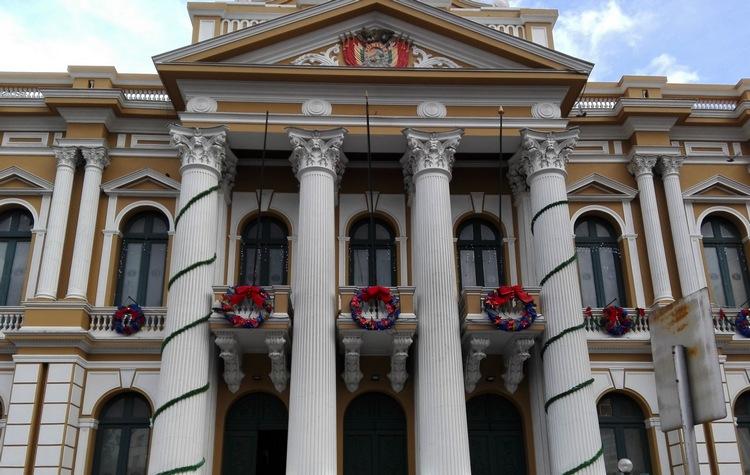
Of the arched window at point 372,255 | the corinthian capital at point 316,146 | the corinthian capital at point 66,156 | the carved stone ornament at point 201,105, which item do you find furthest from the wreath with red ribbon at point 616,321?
the corinthian capital at point 66,156

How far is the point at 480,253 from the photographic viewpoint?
2309 cm

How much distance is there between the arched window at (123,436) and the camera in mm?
20273

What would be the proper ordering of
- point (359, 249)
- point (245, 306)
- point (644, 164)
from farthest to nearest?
point (644, 164)
point (359, 249)
point (245, 306)

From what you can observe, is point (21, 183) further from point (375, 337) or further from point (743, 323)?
point (743, 323)

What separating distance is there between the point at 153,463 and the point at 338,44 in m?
12.0

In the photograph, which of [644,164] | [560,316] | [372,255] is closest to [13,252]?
[372,255]

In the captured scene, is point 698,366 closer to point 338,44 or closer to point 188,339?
point 188,339

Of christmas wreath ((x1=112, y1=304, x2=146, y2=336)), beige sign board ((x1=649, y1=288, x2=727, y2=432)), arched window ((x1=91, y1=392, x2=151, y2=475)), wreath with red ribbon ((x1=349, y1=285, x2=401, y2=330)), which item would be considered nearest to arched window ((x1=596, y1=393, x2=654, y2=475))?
wreath with red ribbon ((x1=349, y1=285, x2=401, y2=330))

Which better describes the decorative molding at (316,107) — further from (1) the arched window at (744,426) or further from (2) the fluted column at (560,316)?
(1) the arched window at (744,426)

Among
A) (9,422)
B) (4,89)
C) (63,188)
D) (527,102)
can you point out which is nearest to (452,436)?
(527,102)

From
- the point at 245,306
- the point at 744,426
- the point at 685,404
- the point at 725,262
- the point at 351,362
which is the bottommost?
the point at 685,404

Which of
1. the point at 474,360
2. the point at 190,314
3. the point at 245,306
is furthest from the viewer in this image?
the point at 474,360

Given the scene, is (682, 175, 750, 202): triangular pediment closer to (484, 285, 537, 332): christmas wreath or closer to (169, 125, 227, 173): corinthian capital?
(484, 285, 537, 332): christmas wreath

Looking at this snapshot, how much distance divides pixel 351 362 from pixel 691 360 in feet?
42.6
